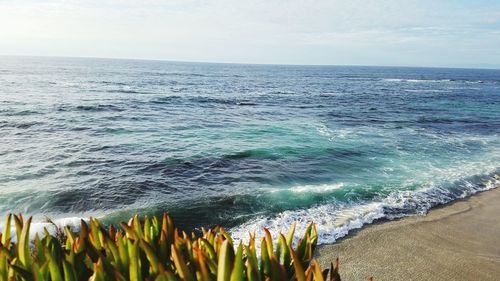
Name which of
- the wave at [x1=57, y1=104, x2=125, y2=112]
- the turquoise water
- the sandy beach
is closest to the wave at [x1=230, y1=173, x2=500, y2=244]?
the turquoise water

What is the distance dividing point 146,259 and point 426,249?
6.68 m

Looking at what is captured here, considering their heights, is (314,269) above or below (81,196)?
above

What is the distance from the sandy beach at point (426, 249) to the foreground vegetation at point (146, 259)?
14.5 ft

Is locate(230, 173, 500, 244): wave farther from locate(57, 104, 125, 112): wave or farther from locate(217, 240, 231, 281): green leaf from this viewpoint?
locate(57, 104, 125, 112): wave

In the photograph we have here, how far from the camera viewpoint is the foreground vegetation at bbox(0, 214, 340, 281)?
6.33ft

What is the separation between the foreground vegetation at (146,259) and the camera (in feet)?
6.33

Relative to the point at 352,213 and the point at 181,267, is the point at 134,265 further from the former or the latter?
the point at 352,213

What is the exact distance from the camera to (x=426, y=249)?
283 inches

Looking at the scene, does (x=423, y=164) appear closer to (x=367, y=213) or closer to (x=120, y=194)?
(x=367, y=213)

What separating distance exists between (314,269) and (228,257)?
1.54 feet

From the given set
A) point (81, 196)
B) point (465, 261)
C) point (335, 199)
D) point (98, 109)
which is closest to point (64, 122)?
point (98, 109)

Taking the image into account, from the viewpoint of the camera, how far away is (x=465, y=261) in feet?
22.3

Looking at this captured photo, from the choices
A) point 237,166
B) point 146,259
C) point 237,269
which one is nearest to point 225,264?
point 237,269

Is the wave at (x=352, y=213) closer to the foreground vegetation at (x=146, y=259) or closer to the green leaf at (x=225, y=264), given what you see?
the foreground vegetation at (x=146, y=259)
